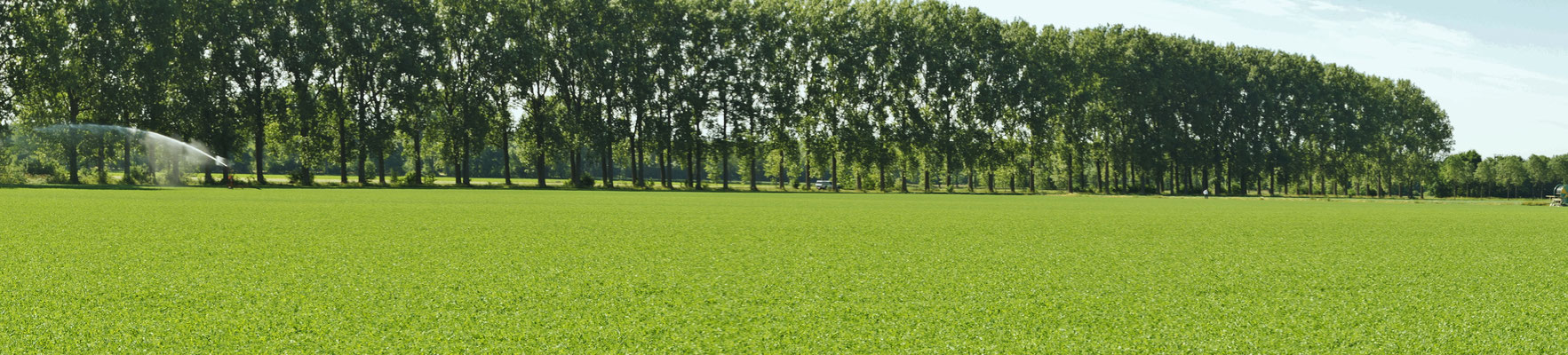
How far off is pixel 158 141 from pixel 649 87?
1012 inches

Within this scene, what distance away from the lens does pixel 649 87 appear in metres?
53.8

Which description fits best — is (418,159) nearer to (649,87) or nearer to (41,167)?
(649,87)

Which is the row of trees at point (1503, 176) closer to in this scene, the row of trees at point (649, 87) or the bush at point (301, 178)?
the row of trees at point (649, 87)

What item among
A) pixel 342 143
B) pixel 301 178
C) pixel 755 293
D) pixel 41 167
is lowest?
pixel 755 293

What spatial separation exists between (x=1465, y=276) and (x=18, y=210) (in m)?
20.2

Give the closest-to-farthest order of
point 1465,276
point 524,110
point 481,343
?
point 481,343 → point 1465,276 → point 524,110

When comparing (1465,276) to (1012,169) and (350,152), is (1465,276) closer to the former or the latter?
(350,152)

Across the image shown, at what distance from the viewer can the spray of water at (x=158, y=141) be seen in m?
44.6

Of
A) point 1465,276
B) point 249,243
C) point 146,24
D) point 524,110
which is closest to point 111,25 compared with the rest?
point 146,24

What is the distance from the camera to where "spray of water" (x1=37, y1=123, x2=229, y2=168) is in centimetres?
4456

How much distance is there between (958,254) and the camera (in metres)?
8.68

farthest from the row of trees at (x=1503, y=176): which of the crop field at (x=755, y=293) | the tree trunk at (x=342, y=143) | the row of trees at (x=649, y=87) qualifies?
the crop field at (x=755, y=293)

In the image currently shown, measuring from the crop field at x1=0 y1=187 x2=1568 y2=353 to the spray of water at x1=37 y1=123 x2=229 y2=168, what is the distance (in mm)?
41535

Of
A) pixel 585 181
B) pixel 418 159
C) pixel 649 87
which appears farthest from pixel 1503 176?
pixel 418 159
